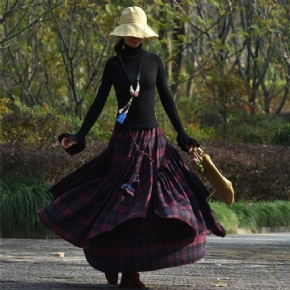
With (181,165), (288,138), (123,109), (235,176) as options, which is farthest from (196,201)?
(288,138)

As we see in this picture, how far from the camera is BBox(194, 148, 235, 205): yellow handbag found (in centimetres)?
684

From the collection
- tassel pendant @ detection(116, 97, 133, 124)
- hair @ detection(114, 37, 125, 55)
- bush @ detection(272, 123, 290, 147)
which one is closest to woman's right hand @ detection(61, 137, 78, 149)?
tassel pendant @ detection(116, 97, 133, 124)

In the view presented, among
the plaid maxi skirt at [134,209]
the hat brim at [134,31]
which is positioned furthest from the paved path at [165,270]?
the hat brim at [134,31]

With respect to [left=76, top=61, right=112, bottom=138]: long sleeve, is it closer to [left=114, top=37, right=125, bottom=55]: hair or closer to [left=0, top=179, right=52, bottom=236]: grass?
[left=114, top=37, right=125, bottom=55]: hair

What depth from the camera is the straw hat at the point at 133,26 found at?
6949mm

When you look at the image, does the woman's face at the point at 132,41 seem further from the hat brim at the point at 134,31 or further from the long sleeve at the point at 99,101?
the long sleeve at the point at 99,101

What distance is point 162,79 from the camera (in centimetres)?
720

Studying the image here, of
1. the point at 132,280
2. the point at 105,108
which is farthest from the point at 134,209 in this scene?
the point at 105,108

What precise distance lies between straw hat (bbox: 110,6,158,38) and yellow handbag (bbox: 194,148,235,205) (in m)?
0.94

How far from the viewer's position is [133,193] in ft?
22.1

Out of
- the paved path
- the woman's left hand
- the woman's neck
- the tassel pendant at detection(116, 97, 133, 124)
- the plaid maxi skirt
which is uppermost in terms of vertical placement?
the woman's neck

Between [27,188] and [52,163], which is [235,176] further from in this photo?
[27,188]

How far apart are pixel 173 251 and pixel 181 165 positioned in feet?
2.21

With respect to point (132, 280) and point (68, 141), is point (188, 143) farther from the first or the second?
point (132, 280)
